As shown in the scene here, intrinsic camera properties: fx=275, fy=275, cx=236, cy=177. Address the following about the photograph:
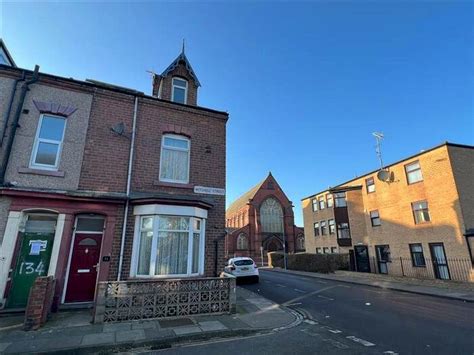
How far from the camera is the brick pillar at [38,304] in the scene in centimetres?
658

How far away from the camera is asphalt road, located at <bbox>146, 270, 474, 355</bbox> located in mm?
5648

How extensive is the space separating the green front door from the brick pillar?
5.05 feet

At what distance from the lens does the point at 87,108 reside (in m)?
10.1

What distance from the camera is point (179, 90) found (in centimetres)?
1277

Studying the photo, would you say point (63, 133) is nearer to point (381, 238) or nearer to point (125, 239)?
point (125, 239)

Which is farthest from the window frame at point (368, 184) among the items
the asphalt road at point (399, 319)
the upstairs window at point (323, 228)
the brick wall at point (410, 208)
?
the asphalt road at point (399, 319)

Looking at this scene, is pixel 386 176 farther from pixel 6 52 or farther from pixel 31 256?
pixel 6 52

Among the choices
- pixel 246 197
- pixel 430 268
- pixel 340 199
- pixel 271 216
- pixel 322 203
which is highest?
pixel 246 197

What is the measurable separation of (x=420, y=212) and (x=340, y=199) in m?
9.12

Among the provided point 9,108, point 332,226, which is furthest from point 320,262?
point 9,108

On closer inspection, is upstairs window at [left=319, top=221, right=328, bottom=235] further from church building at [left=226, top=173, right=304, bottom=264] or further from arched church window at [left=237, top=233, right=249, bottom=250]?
arched church window at [left=237, top=233, right=249, bottom=250]

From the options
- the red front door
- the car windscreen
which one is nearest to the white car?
the car windscreen

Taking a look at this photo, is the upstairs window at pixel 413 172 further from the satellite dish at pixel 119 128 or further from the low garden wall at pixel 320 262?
the satellite dish at pixel 119 128

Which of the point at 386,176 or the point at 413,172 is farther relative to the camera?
the point at 386,176
